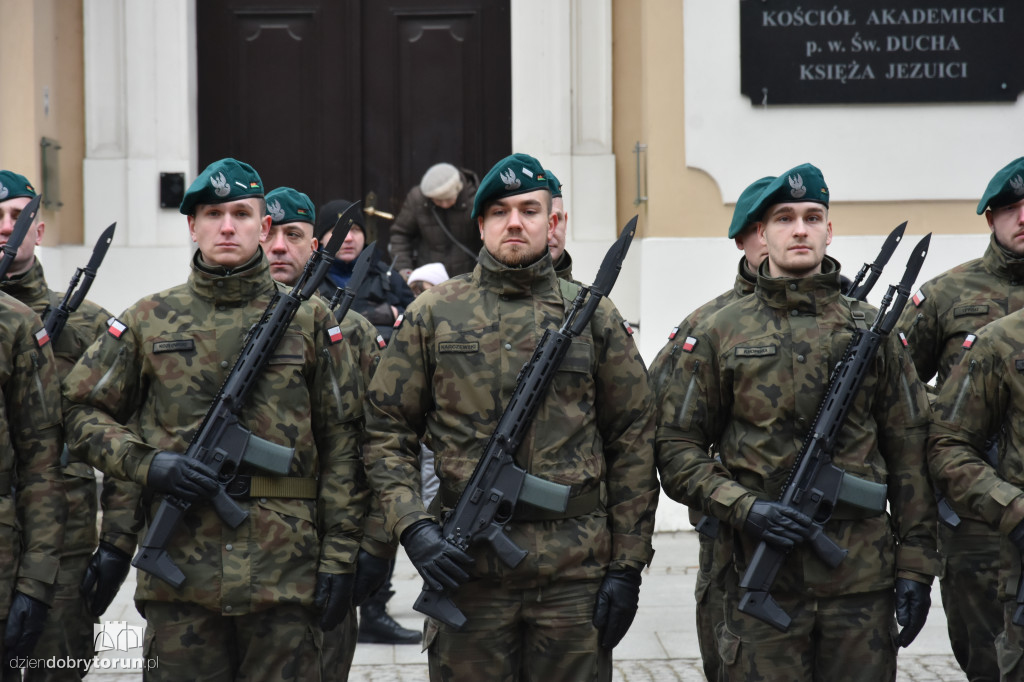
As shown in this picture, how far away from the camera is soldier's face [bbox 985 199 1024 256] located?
200 inches

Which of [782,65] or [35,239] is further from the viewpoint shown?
[782,65]

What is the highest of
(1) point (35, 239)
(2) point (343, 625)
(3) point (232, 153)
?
(3) point (232, 153)

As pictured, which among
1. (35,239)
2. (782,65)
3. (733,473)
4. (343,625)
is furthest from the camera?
(782,65)

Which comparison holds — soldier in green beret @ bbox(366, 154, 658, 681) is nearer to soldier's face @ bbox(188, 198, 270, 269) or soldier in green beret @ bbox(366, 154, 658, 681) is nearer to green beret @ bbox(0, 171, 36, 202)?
soldier's face @ bbox(188, 198, 270, 269)

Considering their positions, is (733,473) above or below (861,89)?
below

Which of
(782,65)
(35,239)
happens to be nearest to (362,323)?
(35,239)

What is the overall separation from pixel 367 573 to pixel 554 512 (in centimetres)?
60

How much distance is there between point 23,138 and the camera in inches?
345

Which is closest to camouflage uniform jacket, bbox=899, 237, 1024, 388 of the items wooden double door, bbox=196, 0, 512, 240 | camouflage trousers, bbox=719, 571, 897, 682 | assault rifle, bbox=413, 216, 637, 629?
camouflage trousers, bbox=719, 571, 897, 682

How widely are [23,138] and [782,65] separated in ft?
16.4

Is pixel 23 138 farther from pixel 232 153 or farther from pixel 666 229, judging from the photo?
pixel 666 229

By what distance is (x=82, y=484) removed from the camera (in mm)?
4914

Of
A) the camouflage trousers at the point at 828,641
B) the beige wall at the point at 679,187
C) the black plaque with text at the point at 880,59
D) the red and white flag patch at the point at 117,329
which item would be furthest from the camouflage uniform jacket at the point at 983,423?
the black plaque with text at the point at 880,59

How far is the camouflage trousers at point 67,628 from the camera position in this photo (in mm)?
4656
